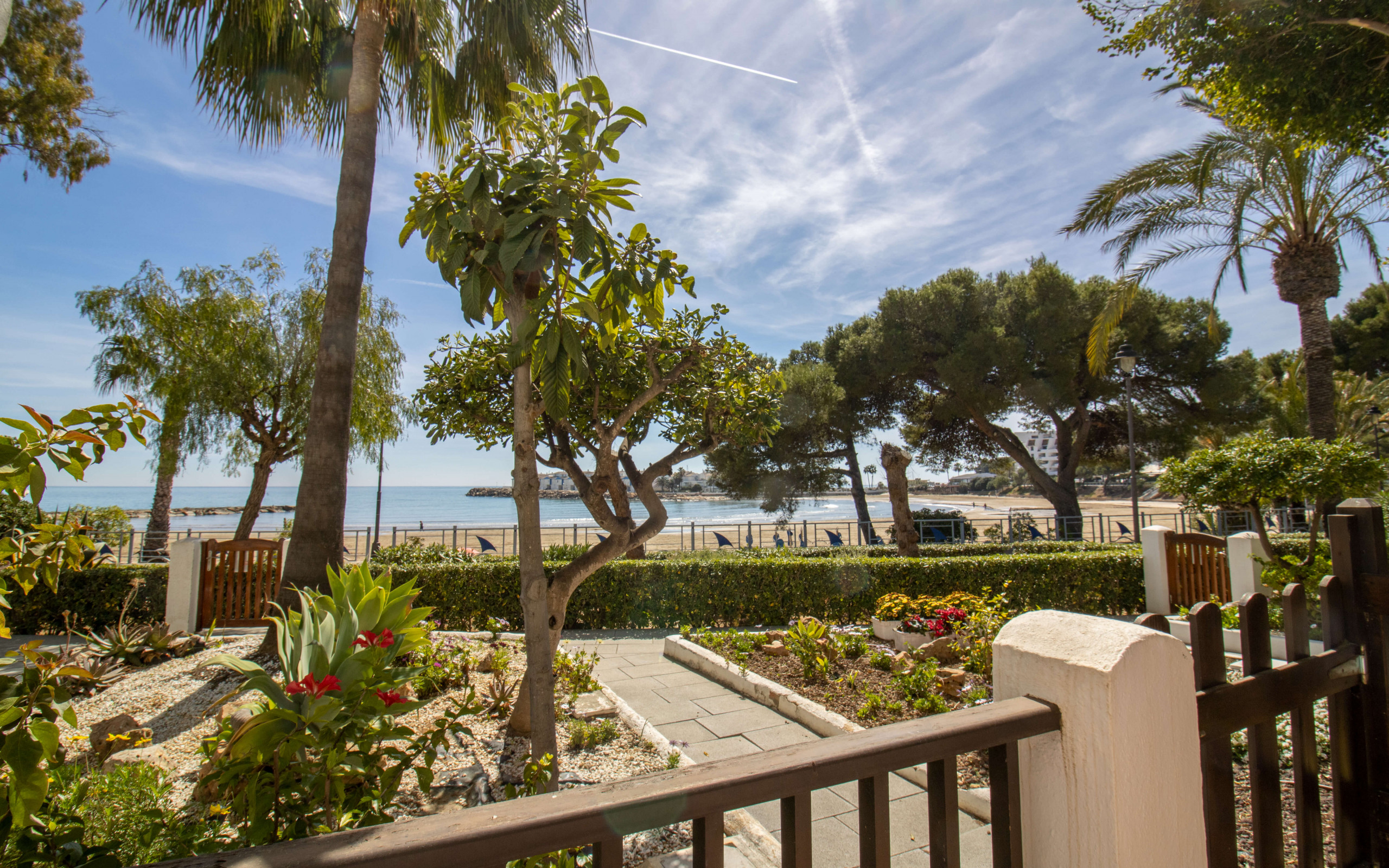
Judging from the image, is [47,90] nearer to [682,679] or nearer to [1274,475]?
[682,679]

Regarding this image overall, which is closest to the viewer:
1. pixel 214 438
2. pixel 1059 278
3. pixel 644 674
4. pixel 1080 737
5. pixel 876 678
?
pixel 1080 737

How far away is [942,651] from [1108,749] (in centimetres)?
485

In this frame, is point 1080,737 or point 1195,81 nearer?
point 1080,737

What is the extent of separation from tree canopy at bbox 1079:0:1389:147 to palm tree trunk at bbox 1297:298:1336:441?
24.9ft

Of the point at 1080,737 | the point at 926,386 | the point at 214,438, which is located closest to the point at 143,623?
the point at 214,438

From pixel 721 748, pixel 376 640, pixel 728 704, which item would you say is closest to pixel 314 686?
pixel 376 640

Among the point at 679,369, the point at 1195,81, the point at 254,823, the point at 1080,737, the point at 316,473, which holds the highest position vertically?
the point at 1195,81

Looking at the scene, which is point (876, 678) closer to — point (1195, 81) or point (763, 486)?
point (1195, 81)

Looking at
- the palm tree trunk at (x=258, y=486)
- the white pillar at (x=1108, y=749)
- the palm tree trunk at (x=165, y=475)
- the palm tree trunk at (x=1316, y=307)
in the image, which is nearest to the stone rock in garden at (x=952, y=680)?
the white pillar at (x=1108, y=749)

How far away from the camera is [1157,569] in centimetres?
893

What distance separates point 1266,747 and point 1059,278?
70.8ft

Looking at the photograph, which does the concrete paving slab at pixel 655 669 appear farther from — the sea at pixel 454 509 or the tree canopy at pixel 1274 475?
the sea at pixel 454 509

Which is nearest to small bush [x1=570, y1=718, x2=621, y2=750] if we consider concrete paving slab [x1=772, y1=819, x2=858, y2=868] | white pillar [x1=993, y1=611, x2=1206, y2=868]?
concrete paving slab [x1=772, y1=819, x2=858, y2=868]

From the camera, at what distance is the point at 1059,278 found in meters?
20.1
